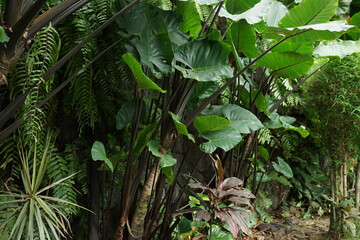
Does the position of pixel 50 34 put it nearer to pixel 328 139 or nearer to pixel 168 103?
pixel 168 103

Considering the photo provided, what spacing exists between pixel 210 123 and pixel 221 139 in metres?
0.15

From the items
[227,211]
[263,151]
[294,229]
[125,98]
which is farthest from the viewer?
[294,229]

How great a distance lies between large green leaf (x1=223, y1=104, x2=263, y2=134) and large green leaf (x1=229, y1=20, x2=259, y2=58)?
0.41 metres

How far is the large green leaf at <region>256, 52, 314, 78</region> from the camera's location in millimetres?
2141

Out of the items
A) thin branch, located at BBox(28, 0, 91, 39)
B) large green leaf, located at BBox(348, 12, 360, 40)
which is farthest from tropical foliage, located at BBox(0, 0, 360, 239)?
large green leaf, located at BBox(348, 12, 360, 40)

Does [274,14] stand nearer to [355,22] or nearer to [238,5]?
[355,22]

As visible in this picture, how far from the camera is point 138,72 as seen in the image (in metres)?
1.67

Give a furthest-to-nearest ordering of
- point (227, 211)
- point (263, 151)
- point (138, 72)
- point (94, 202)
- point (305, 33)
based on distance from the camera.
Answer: point (263, 151), point (94, 202), point (227, 211), point (305, 33), point (138, 72)

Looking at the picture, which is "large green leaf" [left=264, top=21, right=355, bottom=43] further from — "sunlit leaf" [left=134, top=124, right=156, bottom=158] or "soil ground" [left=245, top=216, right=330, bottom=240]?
"soil ground" [left=245, top=216, right=330, bottom=240]

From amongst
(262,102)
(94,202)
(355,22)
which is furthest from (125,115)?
(355,22)

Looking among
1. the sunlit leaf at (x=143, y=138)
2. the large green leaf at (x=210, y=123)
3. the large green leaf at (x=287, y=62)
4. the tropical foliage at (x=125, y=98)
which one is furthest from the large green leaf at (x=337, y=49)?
the sunlit leaf at (x=143, y=138)

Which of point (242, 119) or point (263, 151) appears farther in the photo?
point (263, 151)

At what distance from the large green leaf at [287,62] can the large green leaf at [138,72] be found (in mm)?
908

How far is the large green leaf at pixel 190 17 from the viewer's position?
82.6 inches
